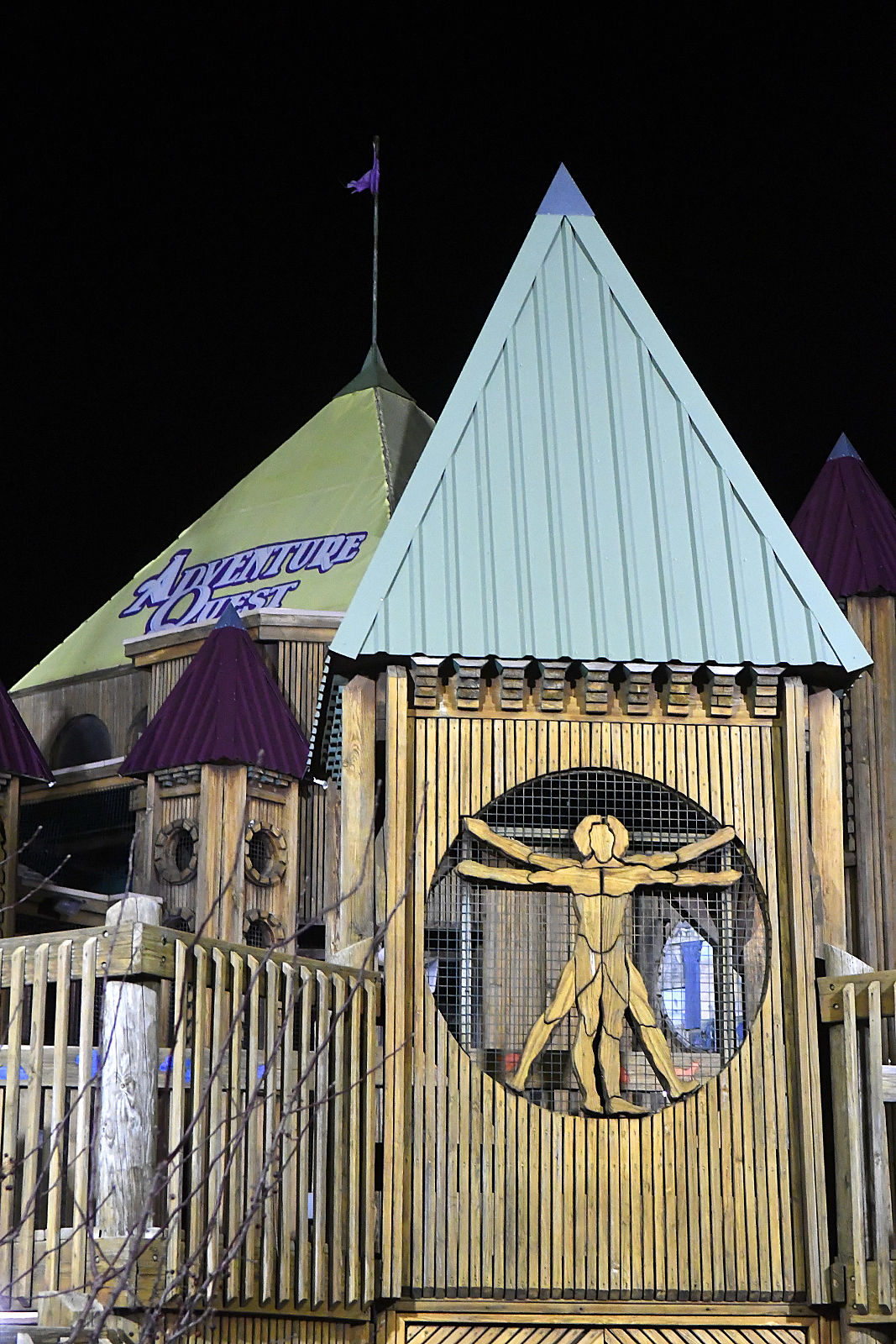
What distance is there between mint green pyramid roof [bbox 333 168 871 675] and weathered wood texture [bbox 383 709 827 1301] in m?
0.90

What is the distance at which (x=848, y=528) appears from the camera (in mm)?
16859

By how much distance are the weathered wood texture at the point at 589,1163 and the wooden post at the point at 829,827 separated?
154 millimetres

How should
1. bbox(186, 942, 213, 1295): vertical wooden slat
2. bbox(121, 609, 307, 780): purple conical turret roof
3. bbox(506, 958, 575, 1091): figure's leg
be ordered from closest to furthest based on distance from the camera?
1. bbox(186, 942, 213, 1295): vertical wooden slat
2. bbox(506, 958, 575, 1091): figure's leg
3. bbox(121, 609, 307, 780): purple conical turret roof

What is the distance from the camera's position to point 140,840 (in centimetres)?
2016

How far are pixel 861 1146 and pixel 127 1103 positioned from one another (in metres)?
3.70

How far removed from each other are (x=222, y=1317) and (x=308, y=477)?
18.5 metres

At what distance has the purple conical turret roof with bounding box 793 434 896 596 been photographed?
16.3 m

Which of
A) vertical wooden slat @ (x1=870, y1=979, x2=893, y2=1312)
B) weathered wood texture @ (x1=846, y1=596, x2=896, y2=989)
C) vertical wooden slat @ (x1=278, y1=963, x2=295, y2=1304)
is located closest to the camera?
vertical wooden slat @ (x1=278, y1=963, x2=295, y2=1304)

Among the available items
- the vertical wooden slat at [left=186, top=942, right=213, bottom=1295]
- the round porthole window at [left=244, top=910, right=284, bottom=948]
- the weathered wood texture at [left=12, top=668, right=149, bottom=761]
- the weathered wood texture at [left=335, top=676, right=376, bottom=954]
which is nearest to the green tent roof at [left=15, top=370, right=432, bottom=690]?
the weathered wood texture at [left=12, top=668, right=149, bottom=761]

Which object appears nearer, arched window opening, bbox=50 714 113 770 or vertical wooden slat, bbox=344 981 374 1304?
vertical wooden slat, bbox=344 981 374 1304

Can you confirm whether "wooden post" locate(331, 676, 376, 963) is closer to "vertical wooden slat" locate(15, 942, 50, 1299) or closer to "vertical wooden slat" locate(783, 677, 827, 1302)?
"vertical wooden slat" locate(15, 942, 50, 1299)

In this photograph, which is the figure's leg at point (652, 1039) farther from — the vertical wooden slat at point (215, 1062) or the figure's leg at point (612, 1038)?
the vertical wooden slat at point (215, 1062)

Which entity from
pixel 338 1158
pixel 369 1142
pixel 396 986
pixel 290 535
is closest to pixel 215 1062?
pixel 338 1158

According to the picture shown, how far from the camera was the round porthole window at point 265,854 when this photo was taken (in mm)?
19062
